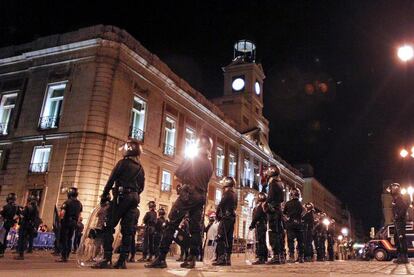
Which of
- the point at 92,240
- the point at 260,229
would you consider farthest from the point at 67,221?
the point at 260,229

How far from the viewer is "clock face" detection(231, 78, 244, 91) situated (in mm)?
48594

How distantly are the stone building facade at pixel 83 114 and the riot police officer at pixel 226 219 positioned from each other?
14.2 m

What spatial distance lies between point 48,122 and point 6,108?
4.99m

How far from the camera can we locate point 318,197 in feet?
253

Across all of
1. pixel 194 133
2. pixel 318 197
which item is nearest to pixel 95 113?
pixel 194 133

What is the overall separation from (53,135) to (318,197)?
64.1m

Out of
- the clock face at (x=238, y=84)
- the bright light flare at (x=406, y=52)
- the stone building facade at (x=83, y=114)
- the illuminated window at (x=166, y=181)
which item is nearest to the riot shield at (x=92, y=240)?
the bright light flare at (x=406, y=52)

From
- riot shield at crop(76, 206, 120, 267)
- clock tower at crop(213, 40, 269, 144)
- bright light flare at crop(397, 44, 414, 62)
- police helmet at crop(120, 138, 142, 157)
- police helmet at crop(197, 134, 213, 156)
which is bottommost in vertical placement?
riot shield at crop(76, 206, 120, 267)

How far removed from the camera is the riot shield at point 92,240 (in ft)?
19.8

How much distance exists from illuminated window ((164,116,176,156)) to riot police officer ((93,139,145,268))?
22.3 metres

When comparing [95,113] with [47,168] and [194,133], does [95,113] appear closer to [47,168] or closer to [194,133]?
[47,168]

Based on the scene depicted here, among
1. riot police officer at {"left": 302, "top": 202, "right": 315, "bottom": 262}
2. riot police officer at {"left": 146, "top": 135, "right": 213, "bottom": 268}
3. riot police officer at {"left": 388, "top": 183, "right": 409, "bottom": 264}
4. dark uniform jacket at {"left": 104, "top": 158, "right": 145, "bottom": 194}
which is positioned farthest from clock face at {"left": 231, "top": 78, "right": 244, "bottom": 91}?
dark uniform jacket at {"left": 104, "top": 158, "right": 145, "bottom": 194}

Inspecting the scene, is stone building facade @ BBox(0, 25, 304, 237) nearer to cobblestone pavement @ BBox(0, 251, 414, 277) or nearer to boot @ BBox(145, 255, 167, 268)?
cobblestone pavement @ BBox(0, 251, 414, 277)

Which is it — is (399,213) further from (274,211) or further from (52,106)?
(52,106)
